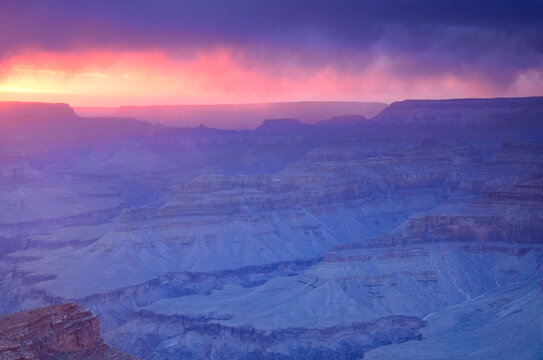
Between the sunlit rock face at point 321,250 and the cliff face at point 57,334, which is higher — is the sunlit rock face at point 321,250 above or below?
below

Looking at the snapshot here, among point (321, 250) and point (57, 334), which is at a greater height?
point (57, 334)

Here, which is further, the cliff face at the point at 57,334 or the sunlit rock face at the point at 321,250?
the sunlit rock face at the point at 321,250

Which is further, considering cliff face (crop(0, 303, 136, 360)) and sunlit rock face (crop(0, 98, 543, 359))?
sunlit rock face (crop(0, 98, 543, 359))

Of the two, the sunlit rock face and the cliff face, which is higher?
the cliff face

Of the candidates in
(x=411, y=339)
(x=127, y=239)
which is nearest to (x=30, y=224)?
(x=127, y=239)

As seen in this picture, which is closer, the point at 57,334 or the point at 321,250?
the point at 57,334
